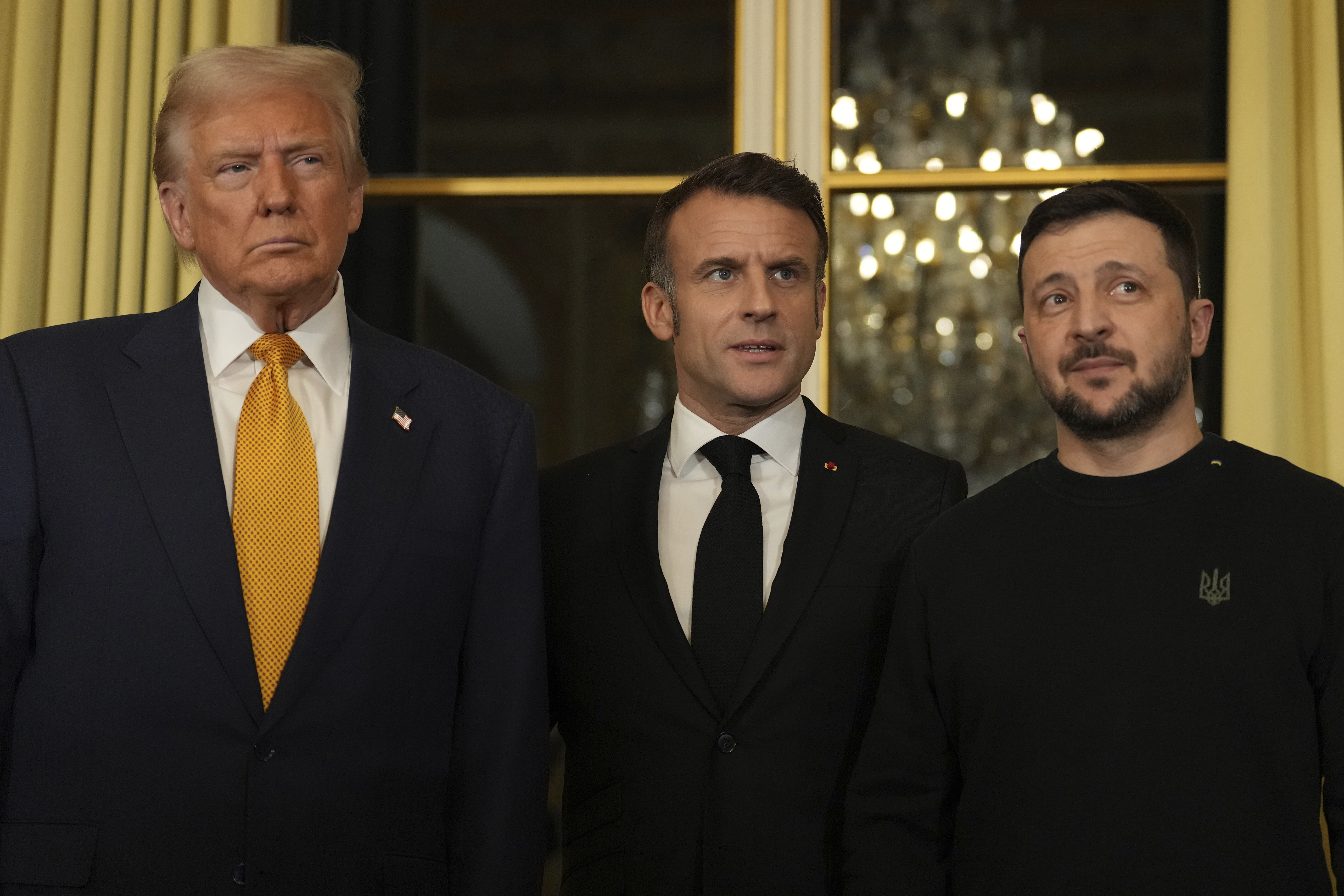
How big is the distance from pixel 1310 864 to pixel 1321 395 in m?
1.51

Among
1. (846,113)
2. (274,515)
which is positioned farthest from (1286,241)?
(274,515)

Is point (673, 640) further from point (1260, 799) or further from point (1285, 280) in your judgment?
point (1285, 280)

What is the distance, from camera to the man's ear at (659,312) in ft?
6.40

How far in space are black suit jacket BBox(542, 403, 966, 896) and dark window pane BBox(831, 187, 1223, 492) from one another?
3.57 ft

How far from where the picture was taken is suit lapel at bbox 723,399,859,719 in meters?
1.69

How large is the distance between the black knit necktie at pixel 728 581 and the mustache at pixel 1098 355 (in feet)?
1.60

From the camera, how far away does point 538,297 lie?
3.08 m

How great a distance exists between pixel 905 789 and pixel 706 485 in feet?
1.78

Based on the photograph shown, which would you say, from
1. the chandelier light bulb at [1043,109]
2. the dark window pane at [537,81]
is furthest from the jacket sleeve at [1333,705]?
the dark window pane at [537,81]

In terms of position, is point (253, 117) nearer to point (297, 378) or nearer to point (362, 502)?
point (297, 378)

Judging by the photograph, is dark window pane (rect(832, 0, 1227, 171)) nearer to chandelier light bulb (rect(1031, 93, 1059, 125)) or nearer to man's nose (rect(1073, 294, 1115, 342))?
chandelier light bulb (rect(1031, 93, 1059, 125))

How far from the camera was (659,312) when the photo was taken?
1.99 metres

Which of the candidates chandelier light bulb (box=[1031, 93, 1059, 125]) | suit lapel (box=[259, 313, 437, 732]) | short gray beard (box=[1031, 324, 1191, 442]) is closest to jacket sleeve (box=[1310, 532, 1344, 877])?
short gray beard (box=[1031, 324, 1191, 442])

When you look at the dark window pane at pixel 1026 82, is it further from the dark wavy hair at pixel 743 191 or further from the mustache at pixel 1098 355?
the mustache at pixel 1098 355
